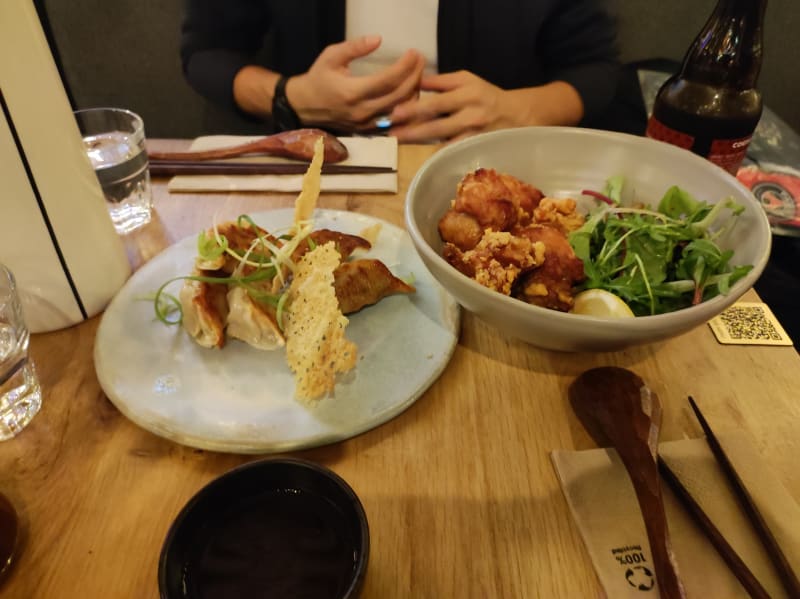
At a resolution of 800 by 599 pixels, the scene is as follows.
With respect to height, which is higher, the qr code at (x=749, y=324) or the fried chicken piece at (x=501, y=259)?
the fried chicken piece at (x=501, y=259)

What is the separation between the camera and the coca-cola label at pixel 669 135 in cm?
92

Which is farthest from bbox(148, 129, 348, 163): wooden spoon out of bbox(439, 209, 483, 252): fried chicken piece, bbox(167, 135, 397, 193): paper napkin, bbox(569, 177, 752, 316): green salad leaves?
bbox(569, 177, 752, 316): green salad leaves

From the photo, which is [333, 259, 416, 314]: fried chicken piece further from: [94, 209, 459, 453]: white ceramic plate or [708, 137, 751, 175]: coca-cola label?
[708, 137, 751, 175]: coca-cola label

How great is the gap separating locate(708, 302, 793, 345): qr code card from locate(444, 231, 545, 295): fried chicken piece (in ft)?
0.94

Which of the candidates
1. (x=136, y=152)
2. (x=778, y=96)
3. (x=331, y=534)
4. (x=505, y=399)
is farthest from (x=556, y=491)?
(x=778, y=96)

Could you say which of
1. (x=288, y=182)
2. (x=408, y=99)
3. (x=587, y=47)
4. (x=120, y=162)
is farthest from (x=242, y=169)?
(x=587, y=47)

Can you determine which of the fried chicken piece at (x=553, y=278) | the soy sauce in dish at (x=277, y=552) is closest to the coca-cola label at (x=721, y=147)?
the fried chicken piece at (x=553, y=278)

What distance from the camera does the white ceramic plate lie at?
625 mm

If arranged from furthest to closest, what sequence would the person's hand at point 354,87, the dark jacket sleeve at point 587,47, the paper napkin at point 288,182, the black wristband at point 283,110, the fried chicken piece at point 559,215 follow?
the dark jacket sleeve at point 587,47 → the black wristband at point 283,110 → the person's hand at point 354,87 → the paper napkin at point 288,182 → the fried chicken piece at point 559,215

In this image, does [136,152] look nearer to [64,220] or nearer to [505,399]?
[64,220]

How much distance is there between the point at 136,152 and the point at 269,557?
79cm

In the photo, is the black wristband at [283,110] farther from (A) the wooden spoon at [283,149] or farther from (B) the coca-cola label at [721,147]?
(B) the coca-cola label at [721,147]

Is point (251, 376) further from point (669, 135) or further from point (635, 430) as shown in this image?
point (669, 135)

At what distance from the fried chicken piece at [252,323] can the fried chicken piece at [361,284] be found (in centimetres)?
10
